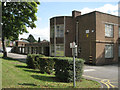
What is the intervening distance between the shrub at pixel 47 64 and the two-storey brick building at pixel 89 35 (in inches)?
347

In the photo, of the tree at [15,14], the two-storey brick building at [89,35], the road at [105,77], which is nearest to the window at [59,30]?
the two-storey brick building at [89,35]

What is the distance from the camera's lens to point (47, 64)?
1015 cm

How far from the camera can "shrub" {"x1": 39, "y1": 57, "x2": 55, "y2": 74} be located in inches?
398

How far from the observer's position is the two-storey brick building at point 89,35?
17.6 meters

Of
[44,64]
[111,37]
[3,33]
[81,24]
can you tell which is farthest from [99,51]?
[3,33]

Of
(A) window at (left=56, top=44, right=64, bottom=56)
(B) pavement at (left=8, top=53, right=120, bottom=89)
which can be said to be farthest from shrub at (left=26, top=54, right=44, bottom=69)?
(A) window at (left=56, top=44, right=64, bottom=56)

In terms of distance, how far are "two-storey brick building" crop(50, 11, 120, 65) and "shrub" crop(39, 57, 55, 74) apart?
8820 mm

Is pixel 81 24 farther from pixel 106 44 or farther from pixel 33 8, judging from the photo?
pixel 33 8

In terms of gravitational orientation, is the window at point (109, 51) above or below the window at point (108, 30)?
below

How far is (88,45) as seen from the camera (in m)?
18.5

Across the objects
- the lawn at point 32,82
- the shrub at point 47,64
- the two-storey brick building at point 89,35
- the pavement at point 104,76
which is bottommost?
the pavement at point 104,76

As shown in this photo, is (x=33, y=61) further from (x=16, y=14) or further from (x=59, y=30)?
(x=59, y=30)

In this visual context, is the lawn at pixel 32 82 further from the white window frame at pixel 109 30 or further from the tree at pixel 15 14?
the white window frame at pixel 109 30

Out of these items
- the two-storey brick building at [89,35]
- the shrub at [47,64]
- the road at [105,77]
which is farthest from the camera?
the two-storey brick building at [89,35]
